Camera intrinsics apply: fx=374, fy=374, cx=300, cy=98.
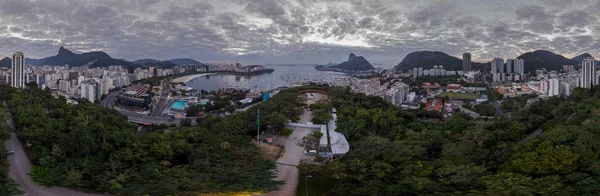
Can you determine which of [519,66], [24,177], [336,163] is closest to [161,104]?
[24,177]

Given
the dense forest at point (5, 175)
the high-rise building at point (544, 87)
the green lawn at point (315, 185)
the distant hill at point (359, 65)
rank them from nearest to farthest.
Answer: the dense forest at point (5, 175) < the green lawn at point (315, 185) < the high-rise building at point (544, 87) < the distant hill at point (359, 65)

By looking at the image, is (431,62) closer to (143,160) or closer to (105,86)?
(105,86)

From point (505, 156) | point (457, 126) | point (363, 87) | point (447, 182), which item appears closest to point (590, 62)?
point (363, 87)

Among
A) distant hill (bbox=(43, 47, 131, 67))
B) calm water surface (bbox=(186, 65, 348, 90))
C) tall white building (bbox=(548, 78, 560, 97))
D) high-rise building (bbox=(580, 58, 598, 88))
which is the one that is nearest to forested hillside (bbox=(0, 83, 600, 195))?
high-rise building (bbox=(580, 58, 598, 88))

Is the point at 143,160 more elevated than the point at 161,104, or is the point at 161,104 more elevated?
the point at 161,104

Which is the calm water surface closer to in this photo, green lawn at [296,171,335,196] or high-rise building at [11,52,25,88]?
high-rise building at [11,52,25,88]

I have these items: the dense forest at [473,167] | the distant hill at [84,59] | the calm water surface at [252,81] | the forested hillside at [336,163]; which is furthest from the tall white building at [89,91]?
the distant hill at [84,59]

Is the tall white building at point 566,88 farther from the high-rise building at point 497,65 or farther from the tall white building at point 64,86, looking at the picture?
the tall white building at point 64,86
